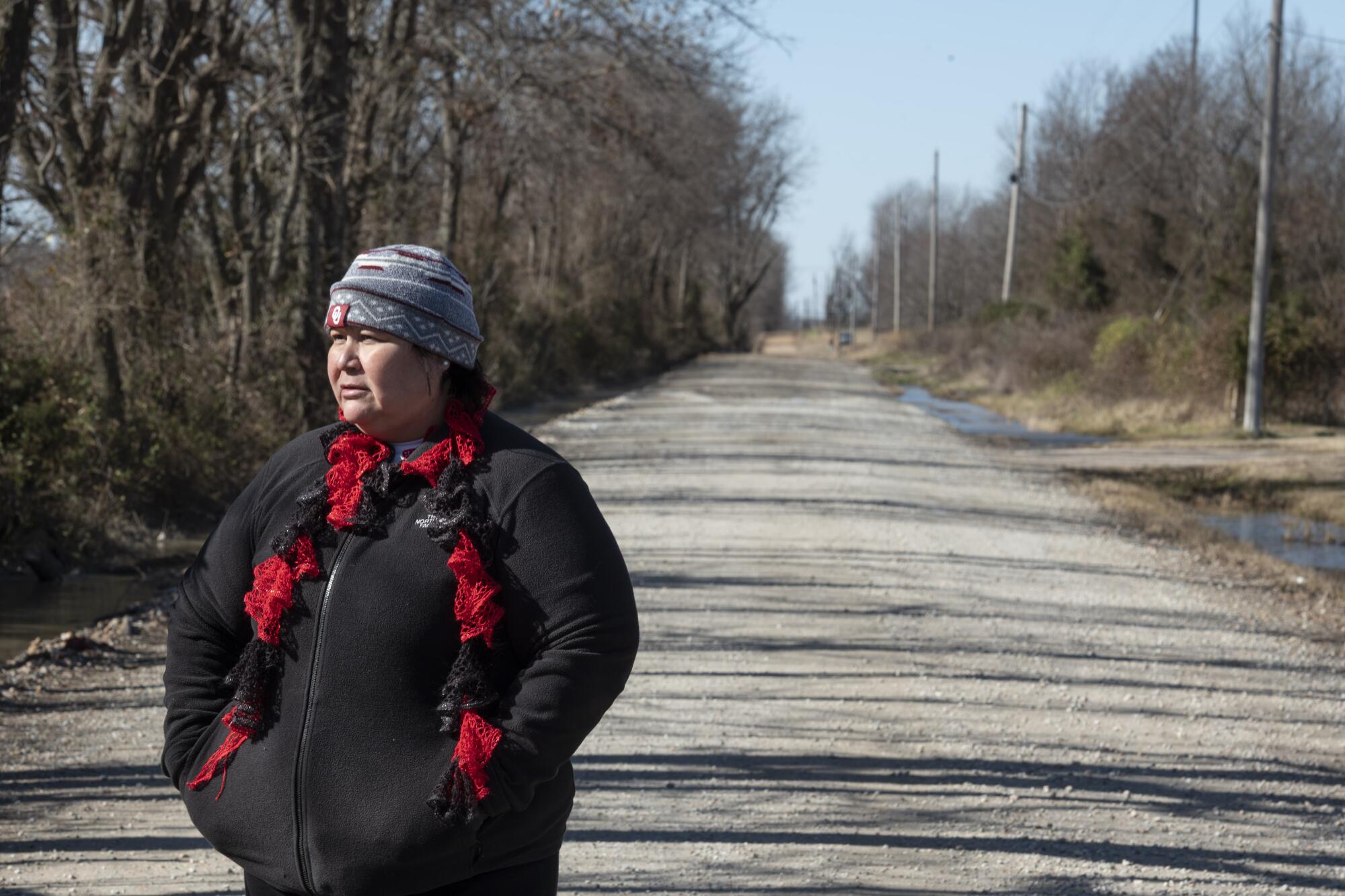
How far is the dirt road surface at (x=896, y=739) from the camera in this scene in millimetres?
5199

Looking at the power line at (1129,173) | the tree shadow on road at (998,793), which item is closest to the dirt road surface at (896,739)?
the tree shadow on road at (998,793)

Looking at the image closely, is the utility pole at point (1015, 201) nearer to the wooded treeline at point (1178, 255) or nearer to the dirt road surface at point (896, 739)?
the wooded treeline at point (1178, 255)

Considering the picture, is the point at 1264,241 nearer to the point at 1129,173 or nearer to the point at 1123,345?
the point at 1123,345

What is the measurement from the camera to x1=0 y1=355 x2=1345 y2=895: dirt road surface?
205 inches

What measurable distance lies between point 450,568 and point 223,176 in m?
17.2

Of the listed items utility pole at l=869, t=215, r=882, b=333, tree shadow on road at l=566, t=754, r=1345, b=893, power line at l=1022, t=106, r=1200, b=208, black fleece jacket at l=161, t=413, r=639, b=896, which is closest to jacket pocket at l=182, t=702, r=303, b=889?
black fleece jacket at l=161, t=413, r=639, b=896

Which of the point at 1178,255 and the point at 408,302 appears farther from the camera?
the point at 1178,255

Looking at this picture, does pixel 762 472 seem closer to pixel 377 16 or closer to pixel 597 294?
pixel 377 16

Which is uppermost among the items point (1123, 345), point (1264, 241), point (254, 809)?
point (1264, 241)

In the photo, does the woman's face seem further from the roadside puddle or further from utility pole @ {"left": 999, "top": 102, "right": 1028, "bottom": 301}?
utility pole @ {"left": 999, "top": 102, "right": 1028, "bottom": 301}

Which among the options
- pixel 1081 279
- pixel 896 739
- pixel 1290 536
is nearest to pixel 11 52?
pixel 896 739

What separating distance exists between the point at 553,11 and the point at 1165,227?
2737 cm

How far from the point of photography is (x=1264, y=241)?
24188 millimetres

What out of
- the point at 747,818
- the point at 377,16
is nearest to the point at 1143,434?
the point at 377,16
